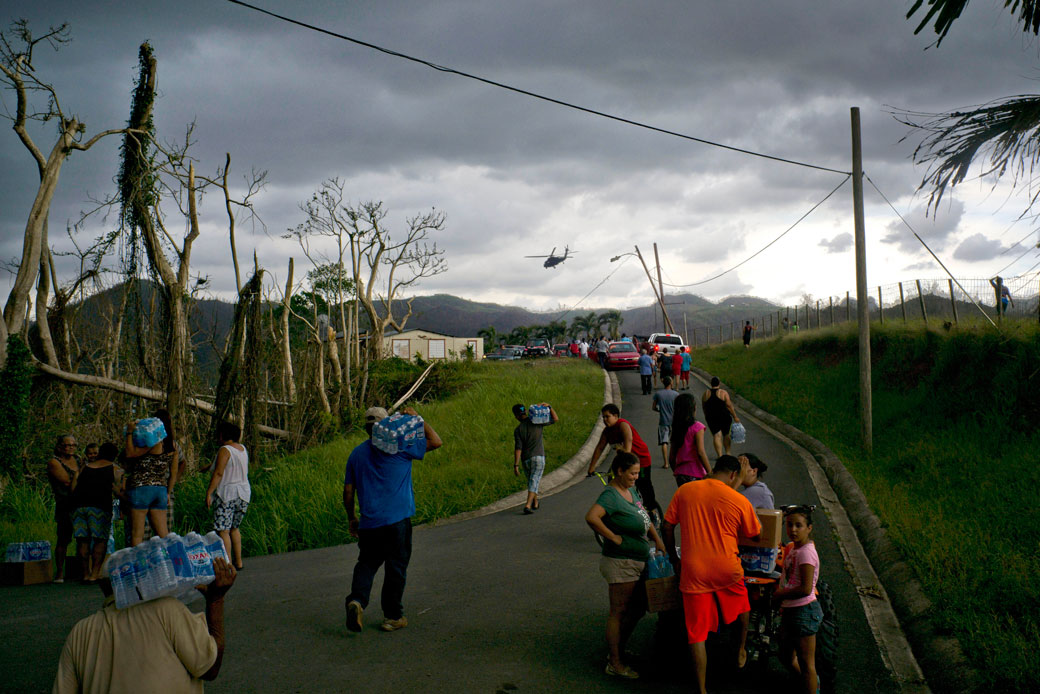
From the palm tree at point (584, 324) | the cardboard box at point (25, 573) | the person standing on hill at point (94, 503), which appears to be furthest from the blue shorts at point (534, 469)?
the palm tree at point (584, 324)

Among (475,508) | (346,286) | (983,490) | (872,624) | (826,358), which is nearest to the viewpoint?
(872,624)

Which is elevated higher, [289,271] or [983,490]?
[289,271]

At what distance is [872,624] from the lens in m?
6.57

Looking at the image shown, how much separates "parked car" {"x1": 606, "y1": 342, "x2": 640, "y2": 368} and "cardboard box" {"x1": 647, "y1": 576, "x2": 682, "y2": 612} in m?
32.2

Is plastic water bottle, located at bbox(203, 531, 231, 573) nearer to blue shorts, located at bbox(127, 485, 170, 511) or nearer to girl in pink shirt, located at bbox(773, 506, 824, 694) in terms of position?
girl in pink shirt, located at bbox(773, 506, 824, 694)

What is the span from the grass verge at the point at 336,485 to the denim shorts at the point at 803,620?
772cm

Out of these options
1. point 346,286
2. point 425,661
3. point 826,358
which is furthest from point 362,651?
point 346,286

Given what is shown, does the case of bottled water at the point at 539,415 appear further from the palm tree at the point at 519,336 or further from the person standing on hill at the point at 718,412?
the palm tree at the point at 519,336

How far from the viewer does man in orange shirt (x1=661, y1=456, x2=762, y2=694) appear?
480cm

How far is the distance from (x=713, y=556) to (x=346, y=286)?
48.2m

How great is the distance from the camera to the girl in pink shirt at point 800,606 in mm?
4758

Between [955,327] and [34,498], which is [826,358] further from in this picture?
[34,498]

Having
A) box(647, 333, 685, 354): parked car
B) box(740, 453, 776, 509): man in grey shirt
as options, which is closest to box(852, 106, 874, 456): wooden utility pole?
box(740, 453, 776, 509): man in grey shirt

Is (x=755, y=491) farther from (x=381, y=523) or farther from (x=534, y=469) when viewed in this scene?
(x=534, y=469)
